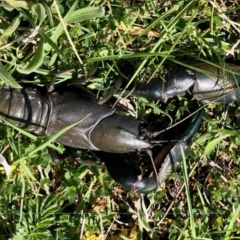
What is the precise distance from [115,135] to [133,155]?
45 centimetres

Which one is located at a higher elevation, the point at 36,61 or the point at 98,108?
the point at 36,61

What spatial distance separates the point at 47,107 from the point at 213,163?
147 cm

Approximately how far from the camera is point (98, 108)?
4.44m

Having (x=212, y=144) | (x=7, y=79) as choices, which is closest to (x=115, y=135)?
(x=212, y=144)

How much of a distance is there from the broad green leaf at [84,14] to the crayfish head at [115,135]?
80 cm

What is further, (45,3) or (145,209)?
(145,209)

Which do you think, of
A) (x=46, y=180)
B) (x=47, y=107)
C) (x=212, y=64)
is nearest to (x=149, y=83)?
(x=212, y=64)

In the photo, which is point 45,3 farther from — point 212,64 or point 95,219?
point 95,219

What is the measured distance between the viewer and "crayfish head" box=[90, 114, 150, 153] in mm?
4406

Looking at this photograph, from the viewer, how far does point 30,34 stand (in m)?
4.10

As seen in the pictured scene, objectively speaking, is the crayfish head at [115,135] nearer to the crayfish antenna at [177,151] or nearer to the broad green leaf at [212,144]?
the crayfish antenna at [177,151]

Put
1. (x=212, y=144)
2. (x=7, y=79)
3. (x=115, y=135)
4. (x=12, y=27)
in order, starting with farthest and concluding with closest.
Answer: (x=212, y=144), (x=115, y=135), (x=12, y=27), (x=7, y=79)

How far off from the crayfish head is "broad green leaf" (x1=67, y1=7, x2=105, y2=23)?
80cm

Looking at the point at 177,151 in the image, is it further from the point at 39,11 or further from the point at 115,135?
the point at 39,11
